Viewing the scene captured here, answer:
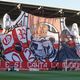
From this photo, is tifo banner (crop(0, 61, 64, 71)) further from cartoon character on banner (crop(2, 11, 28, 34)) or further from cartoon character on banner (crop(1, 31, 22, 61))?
cartoon character on banner (crop(2, 11, 28, 34))

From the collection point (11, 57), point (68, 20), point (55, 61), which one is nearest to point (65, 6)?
point (68, 20)

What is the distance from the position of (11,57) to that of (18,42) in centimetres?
159

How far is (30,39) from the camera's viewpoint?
27.7m

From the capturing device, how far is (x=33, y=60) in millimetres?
27078

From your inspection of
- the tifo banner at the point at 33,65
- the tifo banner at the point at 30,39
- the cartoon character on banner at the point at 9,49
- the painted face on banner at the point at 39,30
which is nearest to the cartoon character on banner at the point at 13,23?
the tifo banner at the point at 30,39

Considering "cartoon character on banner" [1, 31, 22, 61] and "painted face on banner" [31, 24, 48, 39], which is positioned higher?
"painted face on banner" [31, 24, 48, 39]

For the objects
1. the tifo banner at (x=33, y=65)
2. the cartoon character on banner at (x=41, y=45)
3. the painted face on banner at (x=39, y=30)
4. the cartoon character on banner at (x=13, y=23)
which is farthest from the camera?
the painted face on banner at (x=39, y=30)

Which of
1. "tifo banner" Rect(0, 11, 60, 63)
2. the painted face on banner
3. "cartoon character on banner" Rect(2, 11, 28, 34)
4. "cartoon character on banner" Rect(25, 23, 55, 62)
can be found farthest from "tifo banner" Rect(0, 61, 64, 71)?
"cartoon character on banner" Rect(2, 11, 28, 34)

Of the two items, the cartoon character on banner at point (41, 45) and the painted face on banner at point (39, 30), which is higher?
the painted face on banner at point (39, 30)

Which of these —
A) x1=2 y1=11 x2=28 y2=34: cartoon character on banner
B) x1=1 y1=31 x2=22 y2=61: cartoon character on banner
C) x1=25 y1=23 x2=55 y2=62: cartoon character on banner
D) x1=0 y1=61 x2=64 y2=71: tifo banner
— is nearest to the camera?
x1=0 y1=61 x2=64 y2=71: tifo banner

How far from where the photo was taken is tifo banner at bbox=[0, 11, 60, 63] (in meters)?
26.6

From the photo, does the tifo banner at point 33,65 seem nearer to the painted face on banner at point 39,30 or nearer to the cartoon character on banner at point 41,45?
the cartoon character on banner at point 41,45

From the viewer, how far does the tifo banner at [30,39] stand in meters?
26.6

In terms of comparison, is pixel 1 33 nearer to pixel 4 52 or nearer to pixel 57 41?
pixel 4 52
